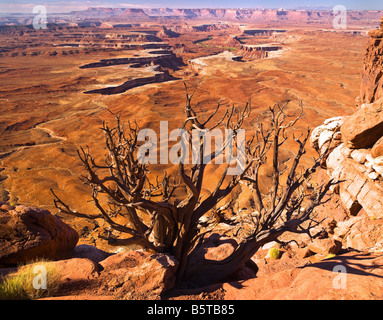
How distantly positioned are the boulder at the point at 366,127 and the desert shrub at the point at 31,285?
11.6 meters

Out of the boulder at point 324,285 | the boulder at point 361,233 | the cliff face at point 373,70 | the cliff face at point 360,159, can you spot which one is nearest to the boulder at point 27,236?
the boulder at point 324,285

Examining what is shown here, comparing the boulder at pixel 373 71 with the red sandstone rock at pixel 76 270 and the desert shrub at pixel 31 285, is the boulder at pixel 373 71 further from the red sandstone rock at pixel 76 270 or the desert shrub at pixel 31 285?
the desert shrub at pixel 31 285

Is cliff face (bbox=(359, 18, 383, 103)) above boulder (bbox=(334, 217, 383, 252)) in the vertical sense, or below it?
above

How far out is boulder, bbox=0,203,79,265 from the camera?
262 inches

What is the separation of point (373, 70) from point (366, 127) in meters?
8.91

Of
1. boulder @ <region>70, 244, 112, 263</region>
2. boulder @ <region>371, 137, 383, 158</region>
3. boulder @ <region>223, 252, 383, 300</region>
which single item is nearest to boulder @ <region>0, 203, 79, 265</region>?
boulder @ <region>70, 244, 112, 263</region>

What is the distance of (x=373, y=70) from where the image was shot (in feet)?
54.1

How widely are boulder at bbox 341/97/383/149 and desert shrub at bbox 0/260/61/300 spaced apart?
11.6m

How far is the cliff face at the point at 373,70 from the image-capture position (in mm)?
15868

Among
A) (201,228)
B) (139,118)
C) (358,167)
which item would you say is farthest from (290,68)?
(201,228)

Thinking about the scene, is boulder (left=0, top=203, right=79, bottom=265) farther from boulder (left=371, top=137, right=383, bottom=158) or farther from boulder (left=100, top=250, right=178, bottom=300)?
boulder (left=371, top=137, right=383, bottom=158)

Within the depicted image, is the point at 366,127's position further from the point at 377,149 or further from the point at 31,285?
the point at 31,285

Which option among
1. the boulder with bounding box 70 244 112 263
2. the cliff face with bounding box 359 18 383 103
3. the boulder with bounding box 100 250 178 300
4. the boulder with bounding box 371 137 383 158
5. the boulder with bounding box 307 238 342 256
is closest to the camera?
the boulder with bounding box 100 250 178 300

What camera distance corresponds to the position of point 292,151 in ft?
85.0
